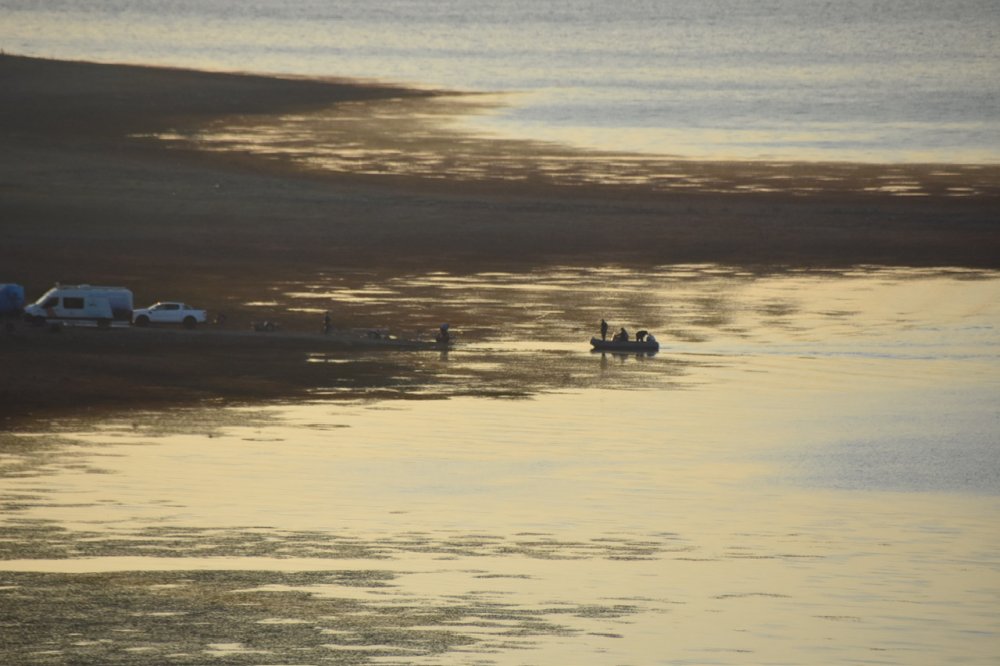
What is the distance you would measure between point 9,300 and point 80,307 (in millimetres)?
2218

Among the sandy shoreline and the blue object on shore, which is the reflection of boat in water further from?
the blue object on shore

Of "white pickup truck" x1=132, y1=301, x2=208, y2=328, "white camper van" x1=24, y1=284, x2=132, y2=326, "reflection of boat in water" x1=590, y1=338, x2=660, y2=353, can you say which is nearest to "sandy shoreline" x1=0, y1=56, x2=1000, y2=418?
"white pickup truck" x1=132, y1=301, x2=208, y2=328

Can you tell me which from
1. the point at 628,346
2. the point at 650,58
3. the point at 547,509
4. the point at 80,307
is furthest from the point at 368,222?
the point at 650,58

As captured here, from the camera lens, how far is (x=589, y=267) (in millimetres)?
61781

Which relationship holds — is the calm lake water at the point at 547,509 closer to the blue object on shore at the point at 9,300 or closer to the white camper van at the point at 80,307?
the white camper van at the point at 80,307

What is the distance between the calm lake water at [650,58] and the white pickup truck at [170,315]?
114ft

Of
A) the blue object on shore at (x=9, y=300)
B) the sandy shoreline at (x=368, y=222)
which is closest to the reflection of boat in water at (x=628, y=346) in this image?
the sandy shoreline at (x=368, y=222)

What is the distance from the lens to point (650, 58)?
5300 inches

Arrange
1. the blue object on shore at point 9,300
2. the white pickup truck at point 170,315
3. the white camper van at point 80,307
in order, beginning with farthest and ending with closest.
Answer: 1. the blue object on shore at point 9,300
2. the white pickup truck at point 170,315
3. the white camper van at point 80,307

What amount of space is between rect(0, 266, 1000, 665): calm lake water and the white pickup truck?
540 cm

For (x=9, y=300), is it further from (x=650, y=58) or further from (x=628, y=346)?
(x=650, y=58)

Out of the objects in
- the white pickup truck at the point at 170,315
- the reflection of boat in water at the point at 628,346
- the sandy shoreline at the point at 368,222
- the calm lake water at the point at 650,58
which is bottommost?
the reflection of boat in water at the point at 628,346

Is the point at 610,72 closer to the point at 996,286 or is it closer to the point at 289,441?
the point at 996,286

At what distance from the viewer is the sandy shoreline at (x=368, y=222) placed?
61.0 metres
